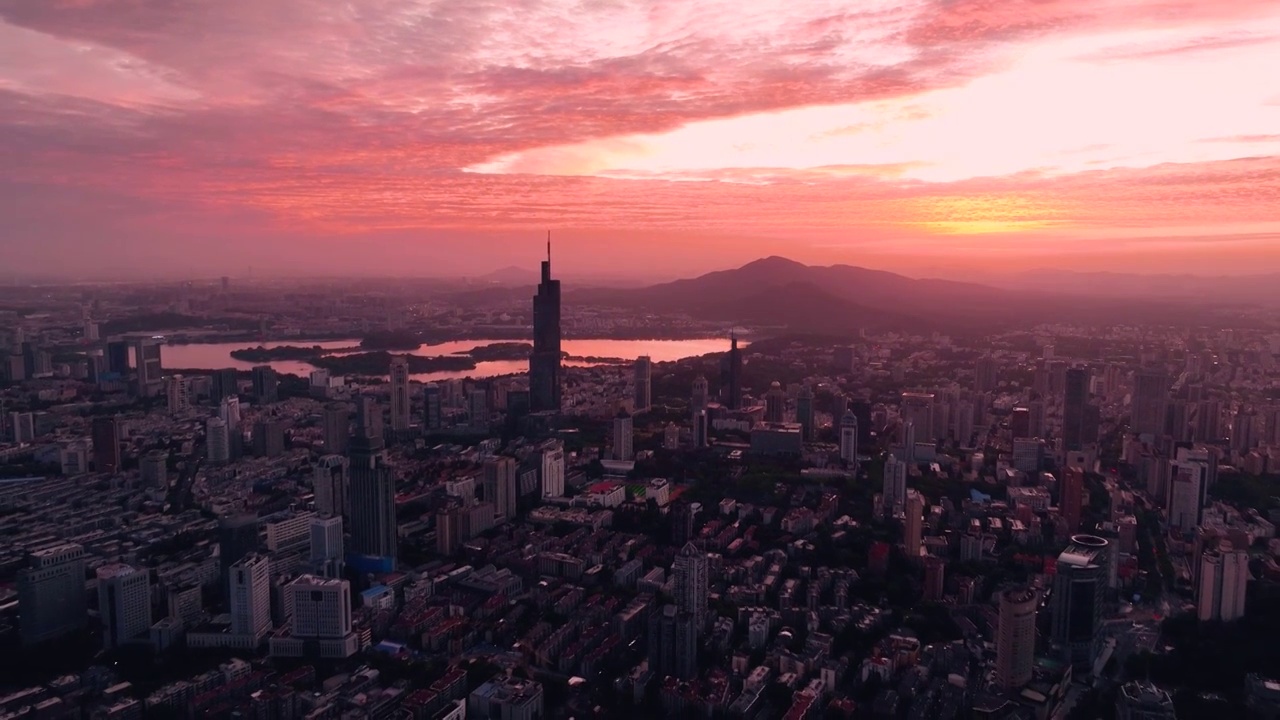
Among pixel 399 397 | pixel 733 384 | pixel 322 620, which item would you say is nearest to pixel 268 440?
pixel 399 397

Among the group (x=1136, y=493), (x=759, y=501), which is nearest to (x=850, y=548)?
(x=759, y=501)

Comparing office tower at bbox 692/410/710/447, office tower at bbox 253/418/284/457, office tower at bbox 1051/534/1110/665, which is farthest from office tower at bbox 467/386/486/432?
office tower at bbox 1051/534/1110/665

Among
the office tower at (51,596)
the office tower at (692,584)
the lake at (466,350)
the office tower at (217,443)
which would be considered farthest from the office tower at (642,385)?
the office tower at (51,596)

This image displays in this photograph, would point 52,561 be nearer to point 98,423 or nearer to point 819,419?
point 98,423

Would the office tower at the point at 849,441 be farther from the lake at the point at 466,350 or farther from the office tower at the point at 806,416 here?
the lake at the point at 466,350

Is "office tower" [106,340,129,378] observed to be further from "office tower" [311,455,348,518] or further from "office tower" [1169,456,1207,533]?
"office tower" [1169,456,1207,533]

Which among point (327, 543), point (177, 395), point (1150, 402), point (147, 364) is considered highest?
point (147, 364)

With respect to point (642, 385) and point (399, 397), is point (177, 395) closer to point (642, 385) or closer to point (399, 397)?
point (399, 397)
